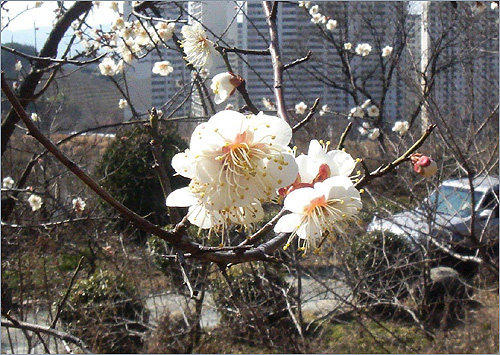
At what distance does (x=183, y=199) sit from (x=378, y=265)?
10.6 feet

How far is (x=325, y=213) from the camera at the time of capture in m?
0.73

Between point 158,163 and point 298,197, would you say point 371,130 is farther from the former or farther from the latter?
point 298,197

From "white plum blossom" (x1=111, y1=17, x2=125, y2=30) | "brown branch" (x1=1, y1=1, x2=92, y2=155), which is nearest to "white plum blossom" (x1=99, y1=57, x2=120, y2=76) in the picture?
"white plum blossom" (x1=111, y1=17, x2=125, y2=30)

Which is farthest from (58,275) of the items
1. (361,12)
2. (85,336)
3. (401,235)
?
(361,12)

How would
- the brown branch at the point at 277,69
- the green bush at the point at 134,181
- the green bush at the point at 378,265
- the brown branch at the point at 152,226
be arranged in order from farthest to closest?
the green bush at the point at 134,181 < the green bush at the point at 378,265 < the brown branch at the point at 277,69 < the brown branch at the point at 152,226

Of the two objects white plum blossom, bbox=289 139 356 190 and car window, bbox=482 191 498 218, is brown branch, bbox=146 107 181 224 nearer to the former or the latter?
white plum blossom, bbox=289 139 356 190

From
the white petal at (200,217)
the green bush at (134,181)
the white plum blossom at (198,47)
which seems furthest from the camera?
the green bush at (134,181)

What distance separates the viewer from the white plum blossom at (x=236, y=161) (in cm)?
65

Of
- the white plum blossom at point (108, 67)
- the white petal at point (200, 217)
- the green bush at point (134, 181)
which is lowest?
the green bush at point (134, 181)

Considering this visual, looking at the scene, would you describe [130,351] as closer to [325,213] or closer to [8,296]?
[8,296]

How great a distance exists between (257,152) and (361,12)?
782 centimetres

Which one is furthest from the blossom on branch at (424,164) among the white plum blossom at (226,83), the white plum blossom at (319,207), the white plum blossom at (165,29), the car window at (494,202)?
the car window at (494,202)

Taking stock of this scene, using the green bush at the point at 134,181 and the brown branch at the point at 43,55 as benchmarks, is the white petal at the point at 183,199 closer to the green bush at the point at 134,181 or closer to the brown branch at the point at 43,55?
the brown branch at the point at 43,55

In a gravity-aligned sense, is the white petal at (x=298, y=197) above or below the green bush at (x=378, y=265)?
above
